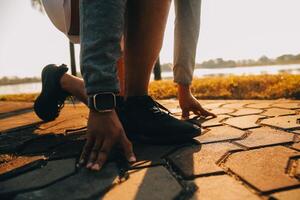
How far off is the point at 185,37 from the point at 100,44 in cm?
105

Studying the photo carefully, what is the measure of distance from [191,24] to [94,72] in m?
1.15

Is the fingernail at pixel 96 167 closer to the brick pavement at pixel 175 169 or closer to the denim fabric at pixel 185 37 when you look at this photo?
the brick pavement at pixel 175 169

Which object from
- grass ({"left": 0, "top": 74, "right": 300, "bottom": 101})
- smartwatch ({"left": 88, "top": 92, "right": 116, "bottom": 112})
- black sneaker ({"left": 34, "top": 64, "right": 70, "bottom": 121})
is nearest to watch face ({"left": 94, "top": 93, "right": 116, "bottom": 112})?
smartwatch ({"left": 88, "top": 92, "right": 116, "bottom": 112})

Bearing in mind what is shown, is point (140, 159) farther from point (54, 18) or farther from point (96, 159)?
point (54, 18)

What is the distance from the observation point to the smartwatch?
3.93 feet

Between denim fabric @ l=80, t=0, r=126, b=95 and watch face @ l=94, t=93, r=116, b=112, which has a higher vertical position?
denim fabric @ l=80, t=0, r=126, b=95

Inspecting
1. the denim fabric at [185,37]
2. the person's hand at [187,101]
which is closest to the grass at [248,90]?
the person's hand at [187,101]

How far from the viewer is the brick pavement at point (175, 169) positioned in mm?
989

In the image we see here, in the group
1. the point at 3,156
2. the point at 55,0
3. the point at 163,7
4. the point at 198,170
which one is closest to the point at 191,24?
the point at 163,7

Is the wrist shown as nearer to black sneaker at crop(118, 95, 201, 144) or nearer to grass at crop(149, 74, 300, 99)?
black sneaker at crop(118, 95, 201, 144)

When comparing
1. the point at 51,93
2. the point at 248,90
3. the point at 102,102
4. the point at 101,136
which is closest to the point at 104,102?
the point at 102,102

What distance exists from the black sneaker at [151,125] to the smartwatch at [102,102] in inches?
14.9

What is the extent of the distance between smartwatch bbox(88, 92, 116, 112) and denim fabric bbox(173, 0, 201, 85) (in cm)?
103

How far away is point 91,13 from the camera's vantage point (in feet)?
4.01
